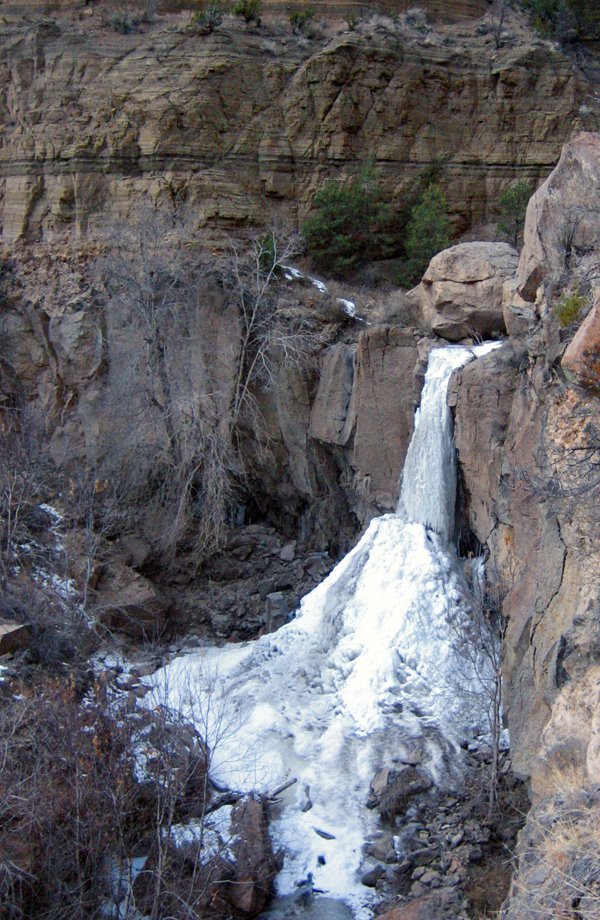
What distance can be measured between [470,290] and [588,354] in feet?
22.9

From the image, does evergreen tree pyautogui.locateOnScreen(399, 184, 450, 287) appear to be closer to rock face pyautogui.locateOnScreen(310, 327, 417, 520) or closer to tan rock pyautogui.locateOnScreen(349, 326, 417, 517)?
rock face pyautogui.locateOnScreen(310, 327, 417, 520)

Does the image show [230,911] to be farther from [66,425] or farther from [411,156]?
[411,156]

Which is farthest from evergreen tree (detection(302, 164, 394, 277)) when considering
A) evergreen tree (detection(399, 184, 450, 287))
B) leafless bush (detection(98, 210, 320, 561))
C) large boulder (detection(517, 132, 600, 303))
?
large boulder (detection(517, 132, 600, 303))

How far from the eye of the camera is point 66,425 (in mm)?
18250

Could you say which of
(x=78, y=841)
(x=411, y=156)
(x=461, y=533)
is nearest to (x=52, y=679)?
(x=78, y=841)

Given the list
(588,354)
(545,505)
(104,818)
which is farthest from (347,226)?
(104,818)

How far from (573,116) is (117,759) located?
693 inches

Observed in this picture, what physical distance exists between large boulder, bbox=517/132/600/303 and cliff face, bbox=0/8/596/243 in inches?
355

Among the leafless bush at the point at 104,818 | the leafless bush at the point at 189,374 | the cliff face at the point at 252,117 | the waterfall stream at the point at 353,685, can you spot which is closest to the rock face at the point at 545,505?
the waterfall stream at the point at 353,685

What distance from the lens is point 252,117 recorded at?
20.1 metres

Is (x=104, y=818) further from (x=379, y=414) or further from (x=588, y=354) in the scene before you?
(x=379, y=414)

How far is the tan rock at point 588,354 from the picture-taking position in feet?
25.4

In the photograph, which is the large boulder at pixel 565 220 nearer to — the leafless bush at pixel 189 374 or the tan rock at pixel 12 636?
the leafless bush at pixel 189 374

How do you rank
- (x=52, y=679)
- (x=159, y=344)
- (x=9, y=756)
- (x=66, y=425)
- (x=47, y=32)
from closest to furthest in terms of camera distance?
(x=9, y=756) → (x=52, y=679) → (x=159, y=344) → (x=66, y=425) → (x=47, y=32)
